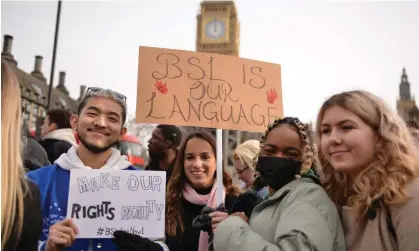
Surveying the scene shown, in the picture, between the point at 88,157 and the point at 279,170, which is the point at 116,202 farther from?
the point at 279,170

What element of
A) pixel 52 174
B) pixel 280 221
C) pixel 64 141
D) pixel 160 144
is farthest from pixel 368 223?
pixel 64 141

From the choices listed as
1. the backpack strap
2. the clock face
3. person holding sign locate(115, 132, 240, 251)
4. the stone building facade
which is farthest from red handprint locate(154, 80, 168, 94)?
the clock face

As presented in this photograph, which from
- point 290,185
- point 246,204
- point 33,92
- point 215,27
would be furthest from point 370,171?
point 215,27

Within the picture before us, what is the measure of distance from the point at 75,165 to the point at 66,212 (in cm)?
28

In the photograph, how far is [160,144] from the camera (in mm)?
4629

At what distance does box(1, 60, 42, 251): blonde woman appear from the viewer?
1.24 metres

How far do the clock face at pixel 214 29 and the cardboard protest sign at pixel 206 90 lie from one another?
88190mm

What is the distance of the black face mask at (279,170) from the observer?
6.41 ft

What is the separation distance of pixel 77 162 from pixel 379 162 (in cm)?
171

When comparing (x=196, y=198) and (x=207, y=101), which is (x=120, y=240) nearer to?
(x=196, y=198)

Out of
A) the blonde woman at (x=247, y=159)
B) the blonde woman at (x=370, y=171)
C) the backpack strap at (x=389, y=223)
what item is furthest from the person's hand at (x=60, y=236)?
the blonde woman at (x=247, y=159)

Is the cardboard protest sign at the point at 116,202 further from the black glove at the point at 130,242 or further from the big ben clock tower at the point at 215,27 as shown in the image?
the big ben clock tower at the point at 215,27

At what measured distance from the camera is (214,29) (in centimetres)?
8931

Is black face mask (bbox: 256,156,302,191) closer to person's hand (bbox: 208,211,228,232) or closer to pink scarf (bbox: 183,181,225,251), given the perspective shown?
person's hand (bbox: 208,211,228,232)
